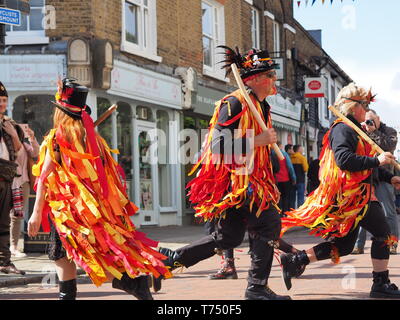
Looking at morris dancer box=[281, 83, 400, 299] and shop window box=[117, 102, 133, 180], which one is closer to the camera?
morris dancer box=[281, 83, 400, 299]

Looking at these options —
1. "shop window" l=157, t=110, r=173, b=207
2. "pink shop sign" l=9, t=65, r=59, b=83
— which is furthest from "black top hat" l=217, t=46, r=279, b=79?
"shop window" l=157, t=110, r=173, b=207

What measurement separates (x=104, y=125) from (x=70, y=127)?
1018cm

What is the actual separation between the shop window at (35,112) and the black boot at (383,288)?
920cm

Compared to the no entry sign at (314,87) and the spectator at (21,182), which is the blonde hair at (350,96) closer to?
the spectator at (21,182)

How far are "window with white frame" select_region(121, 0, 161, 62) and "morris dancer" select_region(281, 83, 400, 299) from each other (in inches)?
377

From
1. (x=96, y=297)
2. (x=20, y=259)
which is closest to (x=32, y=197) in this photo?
(x=20, y=259)

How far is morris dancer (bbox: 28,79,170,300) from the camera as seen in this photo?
508 cm

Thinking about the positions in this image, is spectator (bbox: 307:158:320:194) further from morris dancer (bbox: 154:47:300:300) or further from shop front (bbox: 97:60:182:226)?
morris dancer (bbox: 154:47:300:300)

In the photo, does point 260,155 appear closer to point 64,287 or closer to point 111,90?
point 64,287

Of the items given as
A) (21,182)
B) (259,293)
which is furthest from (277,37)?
(259,293)

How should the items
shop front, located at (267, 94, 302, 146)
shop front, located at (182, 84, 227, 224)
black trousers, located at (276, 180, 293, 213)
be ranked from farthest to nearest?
1. shop front, located at (267, 94, 302, 146)
2. shop front, located at (182, 84, 227, 224)
3. black trousers, located at (276, 180, 293, 213)

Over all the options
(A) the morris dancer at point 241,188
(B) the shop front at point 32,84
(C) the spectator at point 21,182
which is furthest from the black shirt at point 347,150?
(B) the shop front at point 32,84

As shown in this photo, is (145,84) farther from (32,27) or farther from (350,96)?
(350,96)
